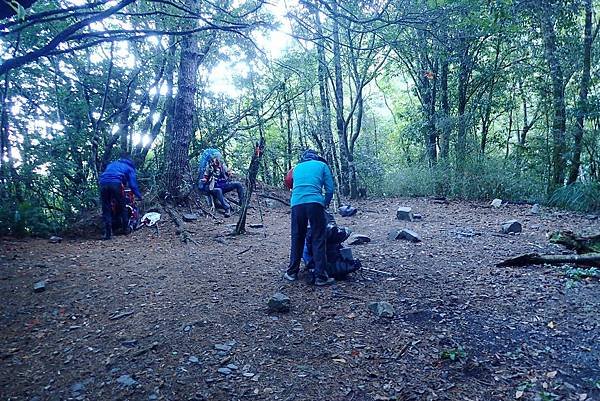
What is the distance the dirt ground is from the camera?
9.96ft

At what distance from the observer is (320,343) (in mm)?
3621

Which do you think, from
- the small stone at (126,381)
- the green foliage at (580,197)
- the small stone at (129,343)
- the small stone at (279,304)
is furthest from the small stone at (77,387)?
the green foliage at (580,197)

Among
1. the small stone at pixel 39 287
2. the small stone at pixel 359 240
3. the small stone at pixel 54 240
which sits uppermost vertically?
the small stone at pixel 54 240

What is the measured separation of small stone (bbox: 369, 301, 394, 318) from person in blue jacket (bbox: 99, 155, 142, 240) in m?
5.93

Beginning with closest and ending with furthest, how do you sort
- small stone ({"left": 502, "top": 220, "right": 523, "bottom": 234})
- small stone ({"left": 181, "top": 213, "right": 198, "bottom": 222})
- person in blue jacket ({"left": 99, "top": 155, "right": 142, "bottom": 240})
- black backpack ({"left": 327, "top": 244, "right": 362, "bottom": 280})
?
1. black backpack ({"left": 327, "top": 244, "right": 362, "bottom": 280})
2. small stone ({"left": 502, "top": 220, "right": 523, "bottom": 234})
3. person in blue jacket ({"left": 99, "top": 155, "right": 142, "bottom": 240})
4. small stone ({"left": 181, "top": 213, "right": 198, "bottom": 222})

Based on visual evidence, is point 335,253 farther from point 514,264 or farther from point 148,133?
point 148,133

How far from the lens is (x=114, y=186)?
7.99 m

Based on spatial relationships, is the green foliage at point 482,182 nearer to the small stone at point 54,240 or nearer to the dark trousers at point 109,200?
the dark trousers at point 109,200

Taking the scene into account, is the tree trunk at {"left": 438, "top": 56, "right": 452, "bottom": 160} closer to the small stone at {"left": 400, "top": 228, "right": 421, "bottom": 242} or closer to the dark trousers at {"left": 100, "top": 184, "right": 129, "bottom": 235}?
the small stone at {"left": 400, "top": 228, "right": 421, "bottom": 242}

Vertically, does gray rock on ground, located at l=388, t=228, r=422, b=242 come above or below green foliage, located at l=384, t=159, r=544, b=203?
below

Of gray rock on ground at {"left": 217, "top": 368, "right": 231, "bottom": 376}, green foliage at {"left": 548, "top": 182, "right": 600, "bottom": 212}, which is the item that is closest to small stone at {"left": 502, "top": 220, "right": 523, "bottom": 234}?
green foliage at {"left": 548, "top": 182, "right": 600, "bottom": 212}

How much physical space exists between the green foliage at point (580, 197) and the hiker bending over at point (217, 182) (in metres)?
8.15

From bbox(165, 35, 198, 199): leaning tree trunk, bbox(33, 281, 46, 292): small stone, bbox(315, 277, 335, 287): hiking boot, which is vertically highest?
bbox(165, 35, 198, 199): leaning tree trunk

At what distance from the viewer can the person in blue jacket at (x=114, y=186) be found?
315 inches
